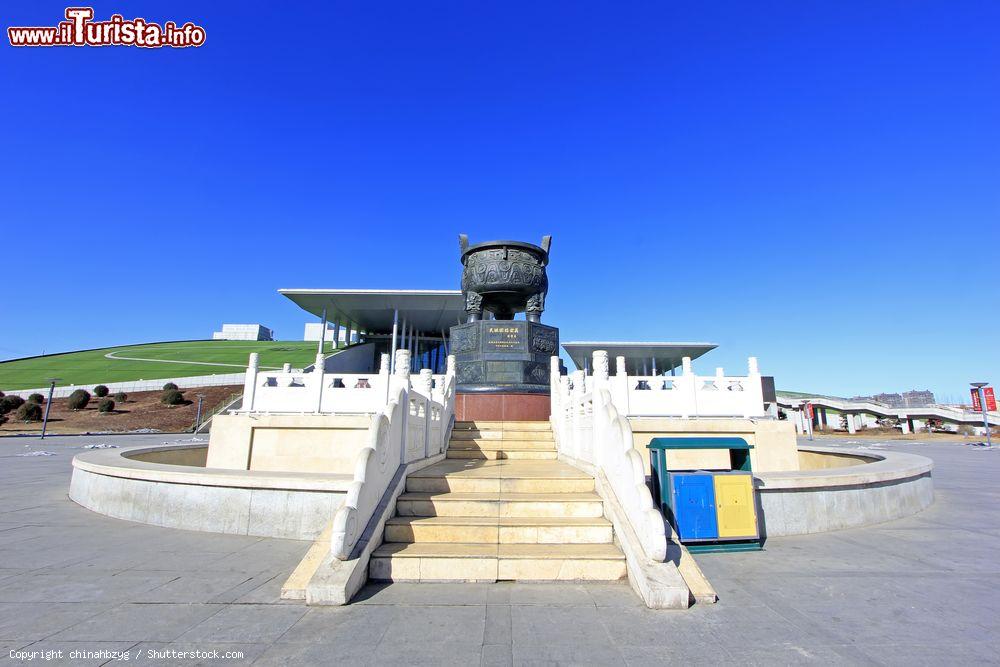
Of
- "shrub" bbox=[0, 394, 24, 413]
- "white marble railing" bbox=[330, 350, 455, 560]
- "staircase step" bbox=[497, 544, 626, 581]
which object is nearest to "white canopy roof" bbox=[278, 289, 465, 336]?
"shrub" bbox=[0, 394, 24, 413]

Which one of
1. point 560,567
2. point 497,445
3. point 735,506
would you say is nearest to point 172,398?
point 497,445

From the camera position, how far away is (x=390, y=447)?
17.4 ft

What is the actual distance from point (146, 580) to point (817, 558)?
669 cm

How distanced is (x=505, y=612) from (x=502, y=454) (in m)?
4.86

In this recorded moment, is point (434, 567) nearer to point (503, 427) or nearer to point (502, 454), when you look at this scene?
point (502, 454)

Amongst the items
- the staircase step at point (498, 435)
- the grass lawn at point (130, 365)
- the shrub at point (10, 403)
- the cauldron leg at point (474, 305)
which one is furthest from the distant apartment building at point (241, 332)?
the staircase step at point (498, 435)

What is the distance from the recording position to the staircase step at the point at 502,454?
27.1 feet

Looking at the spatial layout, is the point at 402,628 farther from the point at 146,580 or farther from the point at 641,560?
the point at 146,580

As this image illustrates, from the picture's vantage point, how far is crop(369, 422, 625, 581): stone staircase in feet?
13.6

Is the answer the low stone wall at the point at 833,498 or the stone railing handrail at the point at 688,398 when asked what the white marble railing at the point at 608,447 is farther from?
the low stone wall at the point at 833,498

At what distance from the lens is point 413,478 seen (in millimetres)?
5691

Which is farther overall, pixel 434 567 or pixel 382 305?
pixel 382 305

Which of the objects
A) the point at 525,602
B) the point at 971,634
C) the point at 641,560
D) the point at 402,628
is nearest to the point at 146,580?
the point at 402,628

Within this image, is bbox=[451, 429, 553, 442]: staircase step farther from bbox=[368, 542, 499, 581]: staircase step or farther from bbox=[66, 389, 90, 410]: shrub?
bbox=[66, 389, 90, 410]: shrub
